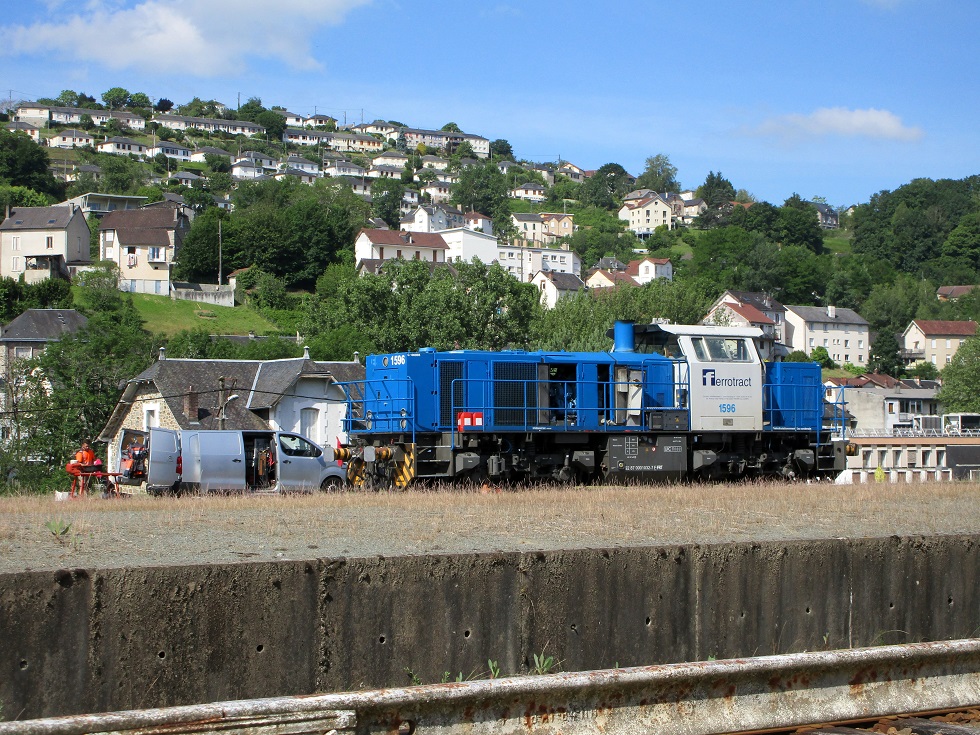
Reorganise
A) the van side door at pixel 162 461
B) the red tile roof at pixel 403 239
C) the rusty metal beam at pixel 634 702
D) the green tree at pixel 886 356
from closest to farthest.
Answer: the rusty metal beam at pixel 634 702, the van side door at pixel 162 461, the green tree at pixel 886 356, the red tile roof at pixel 403 239

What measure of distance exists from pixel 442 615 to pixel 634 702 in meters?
1.76

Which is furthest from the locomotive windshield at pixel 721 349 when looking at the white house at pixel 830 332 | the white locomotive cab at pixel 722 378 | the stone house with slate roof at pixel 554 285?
the stone house with slate roof at pixel 554 285

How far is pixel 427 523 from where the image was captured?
11148 mm

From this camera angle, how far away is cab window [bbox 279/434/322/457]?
23938 mm

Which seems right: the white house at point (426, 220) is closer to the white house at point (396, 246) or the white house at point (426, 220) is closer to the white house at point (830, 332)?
the white house at point (396, 246)

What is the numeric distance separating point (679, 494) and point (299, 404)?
36138 millimetres

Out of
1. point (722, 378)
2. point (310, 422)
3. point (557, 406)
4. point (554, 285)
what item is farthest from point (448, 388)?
point (554, 285)

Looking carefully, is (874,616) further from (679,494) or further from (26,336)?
(26,336)

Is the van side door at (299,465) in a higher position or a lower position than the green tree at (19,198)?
lower

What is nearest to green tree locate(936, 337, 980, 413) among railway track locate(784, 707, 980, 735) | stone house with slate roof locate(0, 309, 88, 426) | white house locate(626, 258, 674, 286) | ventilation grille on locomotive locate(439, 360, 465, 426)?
white house locate(626, 258, 674, 286)

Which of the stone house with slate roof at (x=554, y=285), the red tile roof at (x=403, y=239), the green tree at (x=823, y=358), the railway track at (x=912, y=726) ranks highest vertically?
the red tile roof at (x=403, y=239)

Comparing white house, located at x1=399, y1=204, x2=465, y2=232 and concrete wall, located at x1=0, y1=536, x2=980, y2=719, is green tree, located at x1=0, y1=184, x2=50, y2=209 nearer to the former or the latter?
white house, located at x1=399, y1=204, x2=465, y2=232

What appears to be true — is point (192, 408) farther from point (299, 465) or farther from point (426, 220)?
point (426, 220)

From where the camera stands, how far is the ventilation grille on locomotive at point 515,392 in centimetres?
2114
